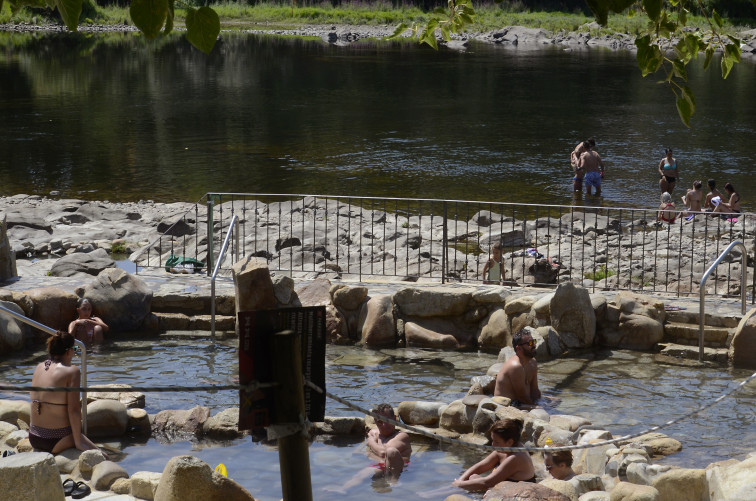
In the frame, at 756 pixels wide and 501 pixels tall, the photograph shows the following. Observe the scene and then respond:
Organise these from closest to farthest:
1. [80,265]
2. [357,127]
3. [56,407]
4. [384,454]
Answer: [56,407] → [384,454] → [80,265] → [357,127]

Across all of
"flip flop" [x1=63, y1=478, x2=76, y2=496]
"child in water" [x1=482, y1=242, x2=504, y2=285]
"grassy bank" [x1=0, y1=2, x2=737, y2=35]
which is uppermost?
"grassy bank" [x1=0, y1=2, x2=737, y2=35]

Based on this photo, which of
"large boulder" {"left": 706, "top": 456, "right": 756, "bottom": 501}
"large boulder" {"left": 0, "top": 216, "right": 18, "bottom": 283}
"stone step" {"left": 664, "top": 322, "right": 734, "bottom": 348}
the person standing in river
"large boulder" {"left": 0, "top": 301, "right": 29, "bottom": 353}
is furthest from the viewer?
the person standing in river

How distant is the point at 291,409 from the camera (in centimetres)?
441

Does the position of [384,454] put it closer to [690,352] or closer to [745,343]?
[690,352]

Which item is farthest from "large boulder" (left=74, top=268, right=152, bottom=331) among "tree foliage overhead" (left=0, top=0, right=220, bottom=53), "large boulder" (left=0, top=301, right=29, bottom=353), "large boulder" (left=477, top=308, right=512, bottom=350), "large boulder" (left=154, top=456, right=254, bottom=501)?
"tree foliage overhead" (left=0, top=0, right=220, bottom=53)

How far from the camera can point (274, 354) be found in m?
4.37

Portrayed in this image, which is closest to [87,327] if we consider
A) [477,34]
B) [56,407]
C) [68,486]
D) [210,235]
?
[210,235]

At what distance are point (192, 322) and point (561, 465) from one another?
6.59 m

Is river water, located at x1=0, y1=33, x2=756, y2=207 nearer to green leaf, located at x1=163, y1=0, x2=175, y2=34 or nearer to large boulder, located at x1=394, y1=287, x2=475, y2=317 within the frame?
large boulder, located at x1=394, y1=287, x2=475, y2=317

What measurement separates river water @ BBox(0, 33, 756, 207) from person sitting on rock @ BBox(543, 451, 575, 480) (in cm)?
1589

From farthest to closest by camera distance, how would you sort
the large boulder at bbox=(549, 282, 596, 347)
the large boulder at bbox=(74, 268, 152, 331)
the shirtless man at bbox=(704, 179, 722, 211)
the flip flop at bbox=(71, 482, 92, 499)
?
the shirtless man at bbox=(704, 179, 722, 211) → the large boulder at bbox=(74, 268, 152, 331) → the large boulder at bbox=(549, 282, 596, 347) → the flip flop at bbox=(71, 482, 92, 499)

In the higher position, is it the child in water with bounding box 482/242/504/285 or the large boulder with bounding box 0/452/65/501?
the large boulder with bounding box 0/452/65/501

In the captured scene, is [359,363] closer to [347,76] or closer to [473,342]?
[473,342]

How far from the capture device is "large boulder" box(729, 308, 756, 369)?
11.2 meters
